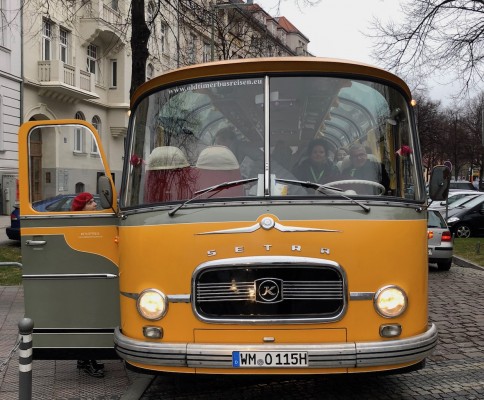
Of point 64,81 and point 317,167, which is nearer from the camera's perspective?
point 317,167

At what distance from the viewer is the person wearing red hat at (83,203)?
4820mm

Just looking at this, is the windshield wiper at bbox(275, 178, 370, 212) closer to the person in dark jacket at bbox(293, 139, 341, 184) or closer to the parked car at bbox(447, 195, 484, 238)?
the person in dark jacket at bbox(293, 139, 341, 184)

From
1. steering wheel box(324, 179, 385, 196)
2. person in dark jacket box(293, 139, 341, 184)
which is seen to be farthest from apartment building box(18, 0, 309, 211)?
steering wheel box(324, 179, 385, 196)

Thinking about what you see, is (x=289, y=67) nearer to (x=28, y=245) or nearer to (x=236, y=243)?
(x=236, y=243)

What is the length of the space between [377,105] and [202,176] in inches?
57.1

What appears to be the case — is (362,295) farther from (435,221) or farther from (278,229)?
(435,221)

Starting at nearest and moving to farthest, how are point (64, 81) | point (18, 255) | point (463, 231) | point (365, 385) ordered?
point (365, 385)
point (18, 255)
point (463, 231)
point (64, 81)

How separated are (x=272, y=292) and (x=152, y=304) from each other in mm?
826

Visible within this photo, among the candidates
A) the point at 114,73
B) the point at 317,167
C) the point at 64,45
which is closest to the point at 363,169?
the point at 317,167

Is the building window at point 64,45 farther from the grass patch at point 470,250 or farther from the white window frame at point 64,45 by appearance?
the grass patch at point 470,250

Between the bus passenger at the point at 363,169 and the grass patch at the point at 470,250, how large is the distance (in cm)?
1020

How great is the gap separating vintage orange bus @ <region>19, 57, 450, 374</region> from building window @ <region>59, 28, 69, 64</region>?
2319cm

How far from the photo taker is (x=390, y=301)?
12.2ft

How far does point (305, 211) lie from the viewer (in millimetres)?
3791
